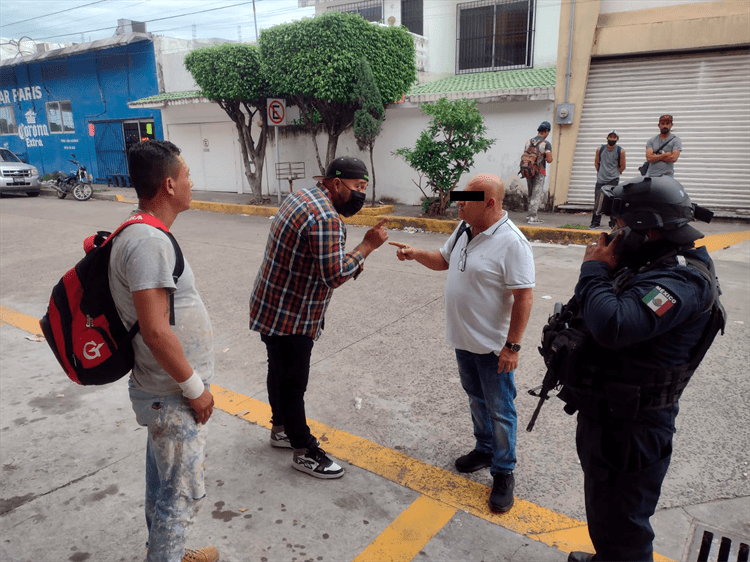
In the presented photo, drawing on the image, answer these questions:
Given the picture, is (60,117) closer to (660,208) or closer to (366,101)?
(366,101)

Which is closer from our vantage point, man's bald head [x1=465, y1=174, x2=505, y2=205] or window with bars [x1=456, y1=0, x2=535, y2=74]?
man's bald head [x1=465, y1=174, x2=505, y2=205]

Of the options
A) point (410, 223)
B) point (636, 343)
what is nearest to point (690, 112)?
point (410, 223)

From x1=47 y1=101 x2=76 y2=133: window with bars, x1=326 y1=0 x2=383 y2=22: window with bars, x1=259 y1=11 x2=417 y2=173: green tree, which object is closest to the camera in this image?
x1=259 y1=11 x2=417 y2=173: green tree

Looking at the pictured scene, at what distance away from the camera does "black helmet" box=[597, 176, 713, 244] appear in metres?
1.81

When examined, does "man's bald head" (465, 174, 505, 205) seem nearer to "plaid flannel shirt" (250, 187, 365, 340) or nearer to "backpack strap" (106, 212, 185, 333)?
"plaid flannel shirt" (250, 187, 365, 340)

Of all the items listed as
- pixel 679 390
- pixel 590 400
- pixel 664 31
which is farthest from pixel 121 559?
pixel 664 31

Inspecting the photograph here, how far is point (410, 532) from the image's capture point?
100 inches

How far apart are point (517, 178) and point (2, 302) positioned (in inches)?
396

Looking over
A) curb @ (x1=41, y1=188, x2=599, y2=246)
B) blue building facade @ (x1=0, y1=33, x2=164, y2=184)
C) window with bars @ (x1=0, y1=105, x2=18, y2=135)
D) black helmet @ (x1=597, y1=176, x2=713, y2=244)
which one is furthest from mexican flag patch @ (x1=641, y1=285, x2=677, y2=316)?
window with bars @ (x1=0, y1=105, x2=18, y2=135)

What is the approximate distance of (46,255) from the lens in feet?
28.2

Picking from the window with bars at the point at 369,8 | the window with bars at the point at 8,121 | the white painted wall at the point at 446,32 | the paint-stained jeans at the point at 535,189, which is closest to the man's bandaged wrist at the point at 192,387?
the paint-stained jeans at the point at 535,189

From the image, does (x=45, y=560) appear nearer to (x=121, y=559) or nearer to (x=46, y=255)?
(x=121, y=559)

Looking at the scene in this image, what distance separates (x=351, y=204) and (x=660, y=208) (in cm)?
149

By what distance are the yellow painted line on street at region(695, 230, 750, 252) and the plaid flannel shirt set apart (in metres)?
7.85
